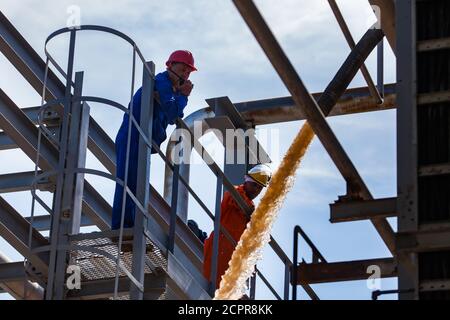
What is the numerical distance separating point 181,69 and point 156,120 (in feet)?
4.96

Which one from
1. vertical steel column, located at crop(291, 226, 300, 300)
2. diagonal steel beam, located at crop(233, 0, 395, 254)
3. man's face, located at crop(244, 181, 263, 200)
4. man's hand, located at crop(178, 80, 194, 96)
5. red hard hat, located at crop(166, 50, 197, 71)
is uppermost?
red hard hat, located at crop(166, 50, 197, 71)

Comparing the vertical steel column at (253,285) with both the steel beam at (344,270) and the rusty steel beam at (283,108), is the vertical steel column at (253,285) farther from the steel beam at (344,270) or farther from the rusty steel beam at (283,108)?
the rusty steel beam at (283,108)

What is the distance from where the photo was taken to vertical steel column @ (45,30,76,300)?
13.2 meters

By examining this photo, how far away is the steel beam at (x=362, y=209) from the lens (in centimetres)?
1321

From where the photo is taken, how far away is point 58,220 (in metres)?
Result: 13.6

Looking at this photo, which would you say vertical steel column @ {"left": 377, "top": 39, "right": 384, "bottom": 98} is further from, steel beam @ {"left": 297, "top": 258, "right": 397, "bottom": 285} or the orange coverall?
steel beam @ {"left": 297, "top": 258, "right": 397, "bottom": 285}

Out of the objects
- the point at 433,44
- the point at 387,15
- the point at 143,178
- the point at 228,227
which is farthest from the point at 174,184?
the point at 387,15

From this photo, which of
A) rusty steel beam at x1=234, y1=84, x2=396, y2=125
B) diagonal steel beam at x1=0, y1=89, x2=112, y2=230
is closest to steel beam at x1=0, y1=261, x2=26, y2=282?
diagonal steel beam at x1=0, y1=89, x2=112, y2=230

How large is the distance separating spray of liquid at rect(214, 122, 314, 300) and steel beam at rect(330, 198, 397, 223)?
1.76 metres

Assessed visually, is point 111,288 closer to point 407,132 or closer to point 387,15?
point 407,132

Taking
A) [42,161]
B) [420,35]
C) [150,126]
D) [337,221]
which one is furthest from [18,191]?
[420,35]

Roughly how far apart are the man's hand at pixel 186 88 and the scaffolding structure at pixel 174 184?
1.67ft

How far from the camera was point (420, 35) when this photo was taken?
13445 mm
